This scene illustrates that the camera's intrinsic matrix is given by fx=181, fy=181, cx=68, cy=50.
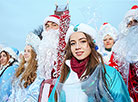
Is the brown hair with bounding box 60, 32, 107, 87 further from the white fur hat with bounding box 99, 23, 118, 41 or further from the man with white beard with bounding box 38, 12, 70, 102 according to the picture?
the white fur hat with bounding box 99, 23, 118, 41

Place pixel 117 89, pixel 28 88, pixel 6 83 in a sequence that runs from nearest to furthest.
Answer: pixel 117 89, pixel 28 88, pixel 6 83

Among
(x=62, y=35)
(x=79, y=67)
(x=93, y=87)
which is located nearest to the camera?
(x=93, y=87)

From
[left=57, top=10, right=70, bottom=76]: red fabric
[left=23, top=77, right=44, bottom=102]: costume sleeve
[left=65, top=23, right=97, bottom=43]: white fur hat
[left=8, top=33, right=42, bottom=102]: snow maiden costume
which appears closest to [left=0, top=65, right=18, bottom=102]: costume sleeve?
[left=8, top=33, right=42, bottom=102]: snow maiden costume

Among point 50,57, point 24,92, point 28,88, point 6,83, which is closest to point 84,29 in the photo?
point 50,57

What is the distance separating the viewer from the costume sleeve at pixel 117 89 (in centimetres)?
209

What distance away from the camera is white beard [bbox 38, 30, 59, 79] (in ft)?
12.2

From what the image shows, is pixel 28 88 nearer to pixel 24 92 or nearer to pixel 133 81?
pixel 24 92

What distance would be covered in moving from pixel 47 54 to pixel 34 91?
33.2 inches

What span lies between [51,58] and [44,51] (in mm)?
248

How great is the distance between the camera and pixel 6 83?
4.61m

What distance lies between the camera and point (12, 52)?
579cm

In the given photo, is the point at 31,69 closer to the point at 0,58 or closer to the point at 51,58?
the point at 51,58

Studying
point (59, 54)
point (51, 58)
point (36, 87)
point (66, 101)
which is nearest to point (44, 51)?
point (51, 58)

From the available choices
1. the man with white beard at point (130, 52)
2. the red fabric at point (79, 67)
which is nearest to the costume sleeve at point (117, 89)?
A: the red fabric at point (79, 67)
